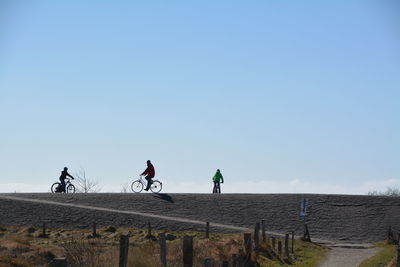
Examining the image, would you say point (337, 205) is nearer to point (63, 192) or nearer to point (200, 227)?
point (200, 227)

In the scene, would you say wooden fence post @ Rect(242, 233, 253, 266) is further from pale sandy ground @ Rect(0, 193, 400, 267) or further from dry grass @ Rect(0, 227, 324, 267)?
pale sandy ground @ Rect(0, 193, 400, 267)

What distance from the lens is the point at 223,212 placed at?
4812 cm

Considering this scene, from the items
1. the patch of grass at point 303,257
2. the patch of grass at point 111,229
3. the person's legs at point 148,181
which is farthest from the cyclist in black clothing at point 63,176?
the patch of grass at point 303,257

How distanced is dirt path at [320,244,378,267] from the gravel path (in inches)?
132

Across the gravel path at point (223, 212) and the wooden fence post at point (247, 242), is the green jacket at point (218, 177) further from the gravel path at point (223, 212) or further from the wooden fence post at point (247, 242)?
the wooden fence post at point (247, 242)

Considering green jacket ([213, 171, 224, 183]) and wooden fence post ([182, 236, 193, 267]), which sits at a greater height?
green jacket ([213, 171, 224, 183])

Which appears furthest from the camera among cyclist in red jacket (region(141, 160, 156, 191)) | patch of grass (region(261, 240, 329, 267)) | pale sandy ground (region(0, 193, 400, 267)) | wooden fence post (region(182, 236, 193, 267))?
cyclist in red jacket (region(141, 160, 156, 191))

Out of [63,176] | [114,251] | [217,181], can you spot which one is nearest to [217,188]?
[217,181]

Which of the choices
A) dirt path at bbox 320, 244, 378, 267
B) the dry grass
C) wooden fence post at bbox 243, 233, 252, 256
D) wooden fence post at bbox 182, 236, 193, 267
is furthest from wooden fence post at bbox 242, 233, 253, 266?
wooden fence post at bbox 182, 236, 193, 267

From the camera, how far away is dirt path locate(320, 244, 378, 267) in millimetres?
30544

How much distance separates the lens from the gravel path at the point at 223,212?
45.0 metres

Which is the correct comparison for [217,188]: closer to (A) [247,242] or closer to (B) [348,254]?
(B) [348,254]

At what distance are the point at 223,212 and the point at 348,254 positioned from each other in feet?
43.8

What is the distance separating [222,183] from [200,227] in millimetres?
10183
